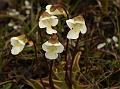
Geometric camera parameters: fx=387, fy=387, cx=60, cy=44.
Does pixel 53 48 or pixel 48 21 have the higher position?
pixel 48 21

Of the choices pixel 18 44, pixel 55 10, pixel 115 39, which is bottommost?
pixel 115 39

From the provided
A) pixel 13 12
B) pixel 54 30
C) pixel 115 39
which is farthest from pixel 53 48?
pixel 13 12

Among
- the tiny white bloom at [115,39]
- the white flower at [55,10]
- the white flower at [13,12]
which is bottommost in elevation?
the tiny white bloom at [115,39]

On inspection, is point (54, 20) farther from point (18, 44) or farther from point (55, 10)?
point (18, 44)

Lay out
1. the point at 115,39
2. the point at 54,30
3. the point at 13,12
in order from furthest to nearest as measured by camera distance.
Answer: the point at 13,12, the point at 115,39, the point at 54,30

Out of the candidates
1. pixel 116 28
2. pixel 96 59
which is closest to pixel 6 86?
pixel 96 59

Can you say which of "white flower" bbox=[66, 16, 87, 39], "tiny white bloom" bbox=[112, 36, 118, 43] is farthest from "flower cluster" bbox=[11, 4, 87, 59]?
"tiny white bloom" bbox=[112, 36, 118, 43]

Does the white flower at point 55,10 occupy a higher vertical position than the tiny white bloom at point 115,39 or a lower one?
higher

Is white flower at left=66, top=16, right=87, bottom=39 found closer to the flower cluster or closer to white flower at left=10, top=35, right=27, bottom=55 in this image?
the flower cluster

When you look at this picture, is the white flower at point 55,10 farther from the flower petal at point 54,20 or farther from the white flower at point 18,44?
the white flower at point 18,44

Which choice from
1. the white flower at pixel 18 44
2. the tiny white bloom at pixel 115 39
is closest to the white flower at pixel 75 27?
the white flower at pixel 18 44

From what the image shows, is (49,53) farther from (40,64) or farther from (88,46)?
(88,46)
